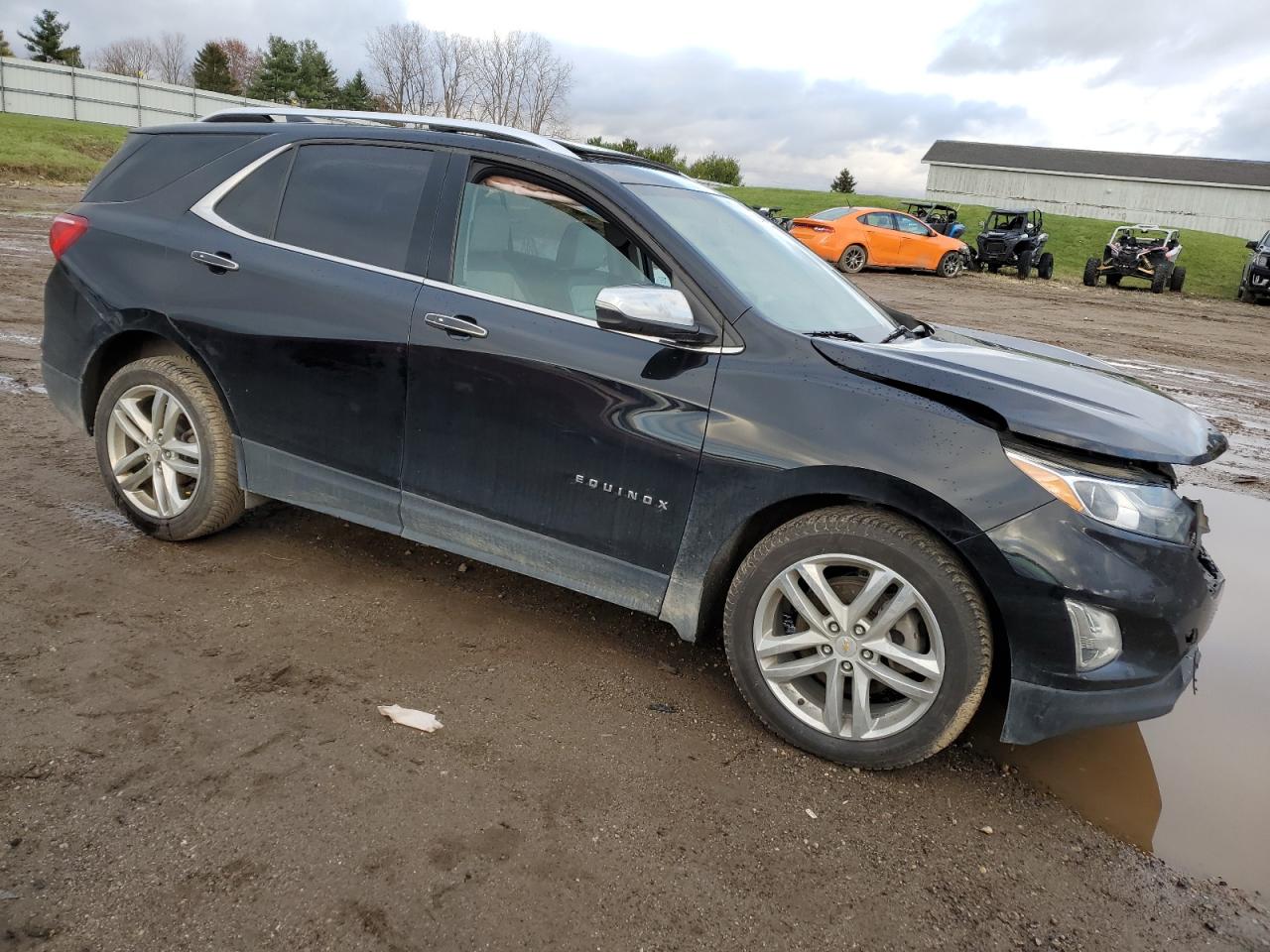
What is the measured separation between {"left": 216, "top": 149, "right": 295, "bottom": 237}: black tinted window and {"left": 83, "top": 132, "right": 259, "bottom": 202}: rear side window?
0.69 feet

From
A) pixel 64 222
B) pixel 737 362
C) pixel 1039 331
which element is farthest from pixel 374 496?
pixel 1039 331

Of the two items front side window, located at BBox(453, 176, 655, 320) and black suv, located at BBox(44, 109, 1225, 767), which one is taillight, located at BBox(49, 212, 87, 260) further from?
front side window, located at BBox(453, 176, 655, 320)

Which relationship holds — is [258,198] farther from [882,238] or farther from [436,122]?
[882,238]

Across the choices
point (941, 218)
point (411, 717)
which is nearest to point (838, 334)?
point (411, 717)

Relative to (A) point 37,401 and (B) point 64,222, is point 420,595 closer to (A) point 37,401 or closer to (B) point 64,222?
(B) point 64,222

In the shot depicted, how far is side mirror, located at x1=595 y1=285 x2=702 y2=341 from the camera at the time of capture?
2.83 metres

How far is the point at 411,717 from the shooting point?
2.89 meters

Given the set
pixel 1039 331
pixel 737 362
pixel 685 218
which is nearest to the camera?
pixel 737 362

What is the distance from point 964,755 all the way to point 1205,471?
15.9 feet

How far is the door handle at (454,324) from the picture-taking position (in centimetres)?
318

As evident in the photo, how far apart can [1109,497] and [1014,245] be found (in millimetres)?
24974

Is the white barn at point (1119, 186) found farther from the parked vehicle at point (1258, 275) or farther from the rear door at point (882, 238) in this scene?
the rear door at point (882, 238)

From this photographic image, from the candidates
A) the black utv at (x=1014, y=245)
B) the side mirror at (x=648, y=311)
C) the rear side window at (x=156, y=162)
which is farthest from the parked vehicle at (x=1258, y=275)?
the rear side window at (x=156, y=162)

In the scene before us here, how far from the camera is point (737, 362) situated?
9.47 feet
